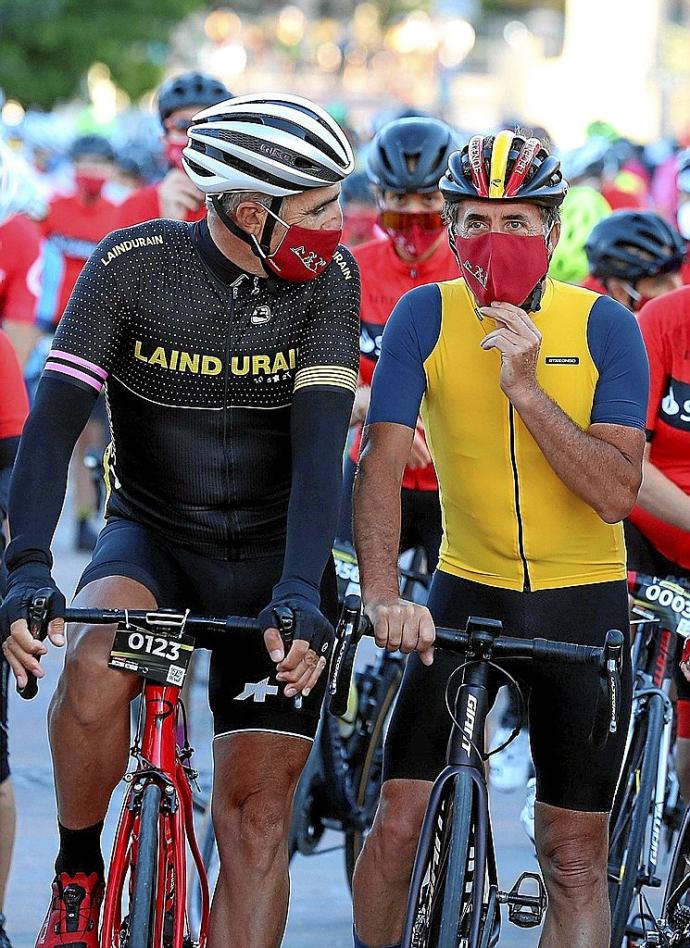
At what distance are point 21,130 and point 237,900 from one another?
707 inches

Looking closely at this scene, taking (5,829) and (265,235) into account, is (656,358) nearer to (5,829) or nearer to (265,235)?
(265,235)

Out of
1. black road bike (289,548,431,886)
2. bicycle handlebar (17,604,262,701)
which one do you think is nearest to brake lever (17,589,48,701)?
bicycle handlebar (17,604,262,701)

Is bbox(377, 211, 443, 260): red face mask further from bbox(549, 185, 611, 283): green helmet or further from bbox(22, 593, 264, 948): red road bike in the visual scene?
bbox(22, 593, 264, 948): red road bike

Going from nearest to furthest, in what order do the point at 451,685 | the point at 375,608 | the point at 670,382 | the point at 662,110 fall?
the point at 375,608 < the point at 451,685 < the point at 670,382 < the point at 662,110

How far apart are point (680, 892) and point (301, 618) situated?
1781 millimetres

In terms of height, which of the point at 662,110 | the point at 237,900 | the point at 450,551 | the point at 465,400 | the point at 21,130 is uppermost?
the point at 662,110

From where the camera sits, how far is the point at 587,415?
4.43m

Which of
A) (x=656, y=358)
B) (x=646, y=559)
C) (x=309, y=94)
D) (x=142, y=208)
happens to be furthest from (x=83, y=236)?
(x=309, y=94)

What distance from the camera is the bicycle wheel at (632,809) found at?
5152 millimetres

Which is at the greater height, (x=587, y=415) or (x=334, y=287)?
(x=334, y=287)

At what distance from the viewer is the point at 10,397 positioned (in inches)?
208

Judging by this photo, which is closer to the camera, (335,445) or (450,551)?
(335,445)

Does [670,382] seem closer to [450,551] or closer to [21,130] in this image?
[450,551]

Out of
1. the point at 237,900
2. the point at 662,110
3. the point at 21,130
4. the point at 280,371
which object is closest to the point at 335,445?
the point at 280,371
